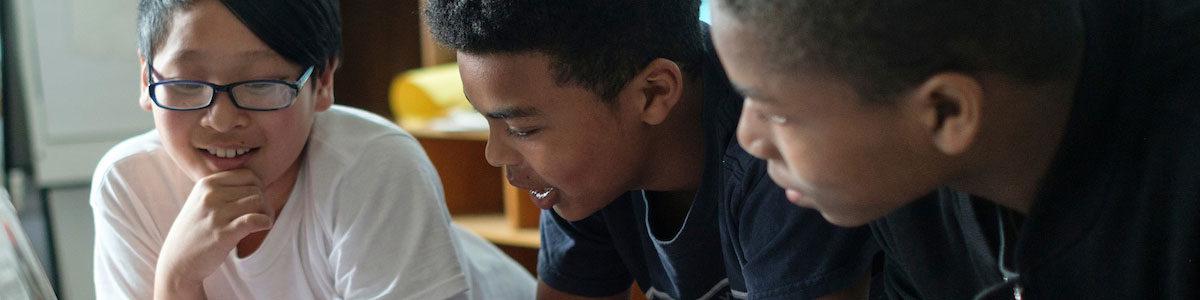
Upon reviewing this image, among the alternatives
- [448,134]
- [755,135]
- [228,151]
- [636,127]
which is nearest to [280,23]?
[228,151]

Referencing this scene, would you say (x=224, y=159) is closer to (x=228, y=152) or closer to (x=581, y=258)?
(x=228, y=152)

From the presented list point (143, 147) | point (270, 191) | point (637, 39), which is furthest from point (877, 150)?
point (143, 147)

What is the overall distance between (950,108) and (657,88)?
400mm

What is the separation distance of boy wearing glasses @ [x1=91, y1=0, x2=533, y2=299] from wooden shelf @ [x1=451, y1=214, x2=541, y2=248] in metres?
0.91

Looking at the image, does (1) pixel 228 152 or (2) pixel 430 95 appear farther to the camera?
(2) pixel 430 95

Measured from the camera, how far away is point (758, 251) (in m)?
1.08

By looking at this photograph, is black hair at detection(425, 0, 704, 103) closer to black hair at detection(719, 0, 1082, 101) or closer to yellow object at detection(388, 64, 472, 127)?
black hair at detection(719, 0, 1082, 101)

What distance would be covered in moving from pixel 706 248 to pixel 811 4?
50cm

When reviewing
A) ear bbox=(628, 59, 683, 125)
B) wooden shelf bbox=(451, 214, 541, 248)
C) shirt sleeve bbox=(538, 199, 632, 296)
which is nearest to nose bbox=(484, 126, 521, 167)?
ear bbox=(628, 59, 683, 125)

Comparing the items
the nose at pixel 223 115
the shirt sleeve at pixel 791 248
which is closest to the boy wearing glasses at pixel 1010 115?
the shirt sleeve at pixel 791 248

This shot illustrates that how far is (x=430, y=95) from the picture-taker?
7.84ft

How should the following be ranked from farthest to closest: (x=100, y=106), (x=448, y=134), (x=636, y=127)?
(x=100, y=106)
(x=448, y=134)
(x=636, y=127)

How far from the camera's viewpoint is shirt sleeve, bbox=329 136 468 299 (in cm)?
131

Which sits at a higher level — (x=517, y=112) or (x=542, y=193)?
(x=517, y=112)
